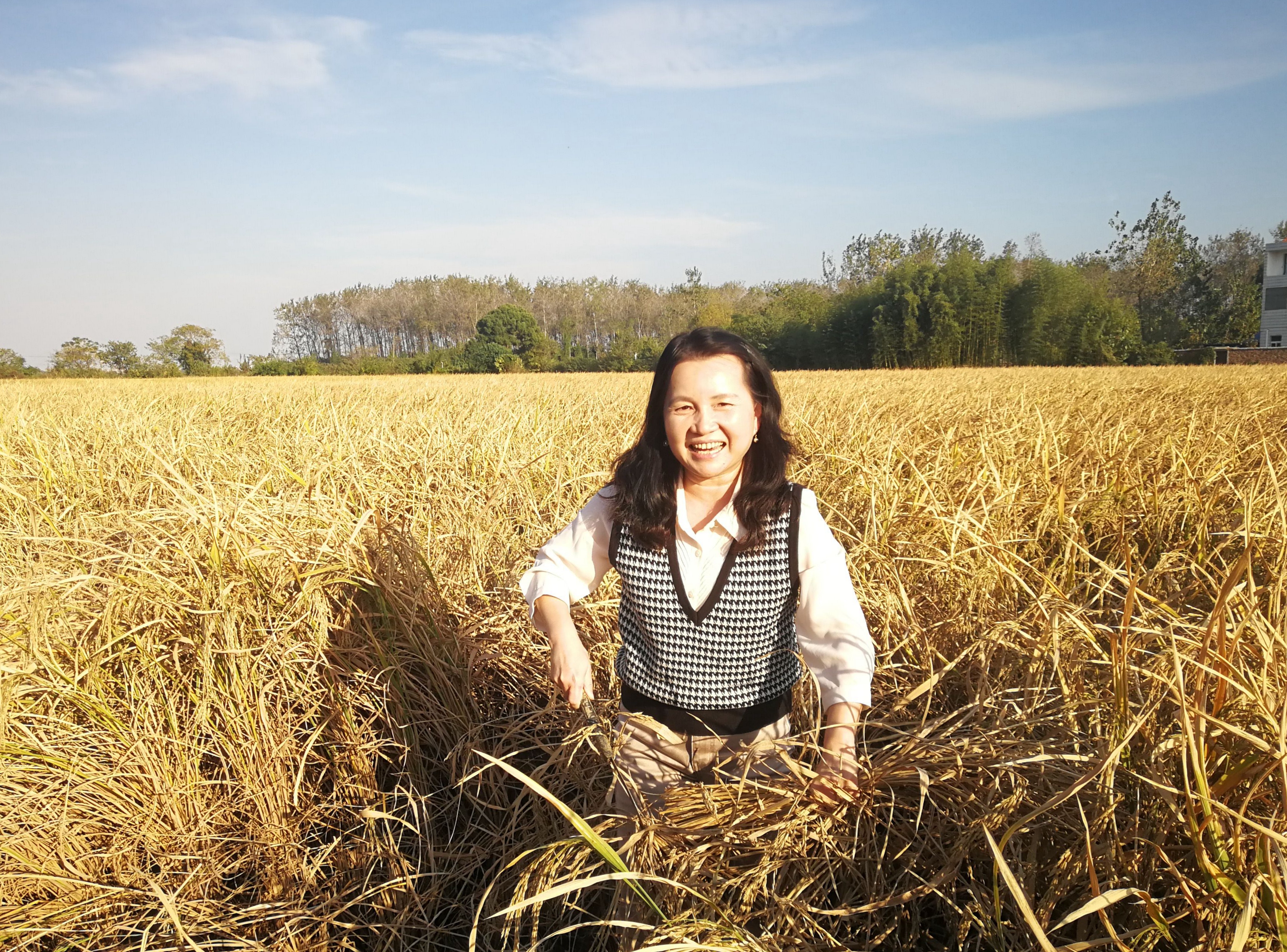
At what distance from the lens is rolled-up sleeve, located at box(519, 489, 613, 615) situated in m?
1.25

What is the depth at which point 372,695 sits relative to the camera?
1.56 m

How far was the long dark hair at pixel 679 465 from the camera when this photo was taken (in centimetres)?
120

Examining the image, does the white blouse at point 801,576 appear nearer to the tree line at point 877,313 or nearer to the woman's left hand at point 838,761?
the woman's left hand at point 838,761

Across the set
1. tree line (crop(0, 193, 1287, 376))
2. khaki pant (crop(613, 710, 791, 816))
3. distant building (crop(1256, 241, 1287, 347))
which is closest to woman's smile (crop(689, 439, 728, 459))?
khaki pant (crop(613, 710, 791, 816))

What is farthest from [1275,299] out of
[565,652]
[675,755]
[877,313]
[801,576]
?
[565,652]

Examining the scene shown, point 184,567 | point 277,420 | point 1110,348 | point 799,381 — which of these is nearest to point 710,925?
point 184,567

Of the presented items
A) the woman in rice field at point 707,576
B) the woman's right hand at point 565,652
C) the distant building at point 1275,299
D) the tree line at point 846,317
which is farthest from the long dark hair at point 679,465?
the distant building at point 1275,299

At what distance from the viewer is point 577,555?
1277 millimetres

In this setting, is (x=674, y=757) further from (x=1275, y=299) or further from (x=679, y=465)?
(x=1275, y=299)

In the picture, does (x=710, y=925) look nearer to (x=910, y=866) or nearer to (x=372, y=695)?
(x=910, y=866)

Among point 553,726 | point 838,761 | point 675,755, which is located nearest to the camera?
point 838,761

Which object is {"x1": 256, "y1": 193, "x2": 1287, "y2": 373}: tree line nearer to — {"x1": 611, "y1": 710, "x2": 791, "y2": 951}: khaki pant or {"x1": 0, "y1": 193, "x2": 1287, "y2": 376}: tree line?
{"x1": 0, "y1": 193, "x2": 1287, "y2": 376}: tree line

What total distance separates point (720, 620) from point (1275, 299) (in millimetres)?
36968

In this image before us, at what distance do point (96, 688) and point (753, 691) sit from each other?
1.31 meters
